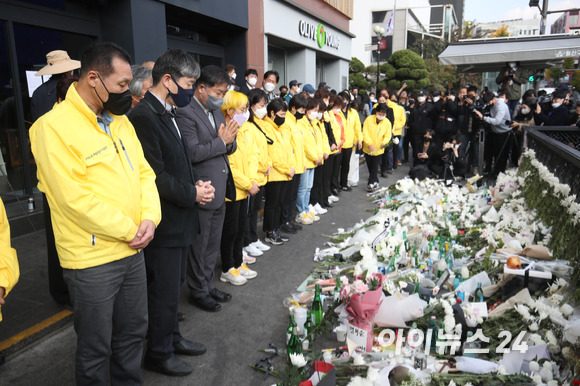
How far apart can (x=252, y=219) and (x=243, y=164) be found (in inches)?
49.4

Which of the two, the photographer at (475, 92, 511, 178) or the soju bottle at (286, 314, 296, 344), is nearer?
the soju bottle at (286, 314, 296, 344)

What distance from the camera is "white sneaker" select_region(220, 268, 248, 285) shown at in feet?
16.3

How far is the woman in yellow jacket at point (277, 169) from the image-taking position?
613 cm

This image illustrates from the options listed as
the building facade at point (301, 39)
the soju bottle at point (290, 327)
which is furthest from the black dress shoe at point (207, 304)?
the building facade at point (301, 39)

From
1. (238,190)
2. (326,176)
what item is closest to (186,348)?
(238,190)

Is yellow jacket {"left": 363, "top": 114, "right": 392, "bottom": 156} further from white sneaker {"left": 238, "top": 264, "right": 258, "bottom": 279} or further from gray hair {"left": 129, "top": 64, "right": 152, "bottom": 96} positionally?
gray hair {"left": 129, "top": 64, "right": 152, "bottom": 96}

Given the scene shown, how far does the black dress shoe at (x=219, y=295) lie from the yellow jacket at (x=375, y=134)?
253 inches

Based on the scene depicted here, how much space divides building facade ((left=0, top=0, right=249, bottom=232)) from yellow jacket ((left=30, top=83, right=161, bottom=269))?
13.1 feet

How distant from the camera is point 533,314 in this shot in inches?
127

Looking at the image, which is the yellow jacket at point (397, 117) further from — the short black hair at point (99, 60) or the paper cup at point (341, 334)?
the short black hair at point (99, 60)

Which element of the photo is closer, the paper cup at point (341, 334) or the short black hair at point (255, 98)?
the paper cup at point (341, 334)

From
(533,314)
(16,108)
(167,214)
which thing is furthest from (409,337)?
(16,108)

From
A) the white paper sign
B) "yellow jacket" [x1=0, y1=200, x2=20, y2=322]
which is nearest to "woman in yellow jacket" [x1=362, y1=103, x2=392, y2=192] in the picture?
the white paper sign

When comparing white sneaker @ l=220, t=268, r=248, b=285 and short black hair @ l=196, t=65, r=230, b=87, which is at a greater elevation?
short black hair @ l=196, t=65, r=230, b=87
